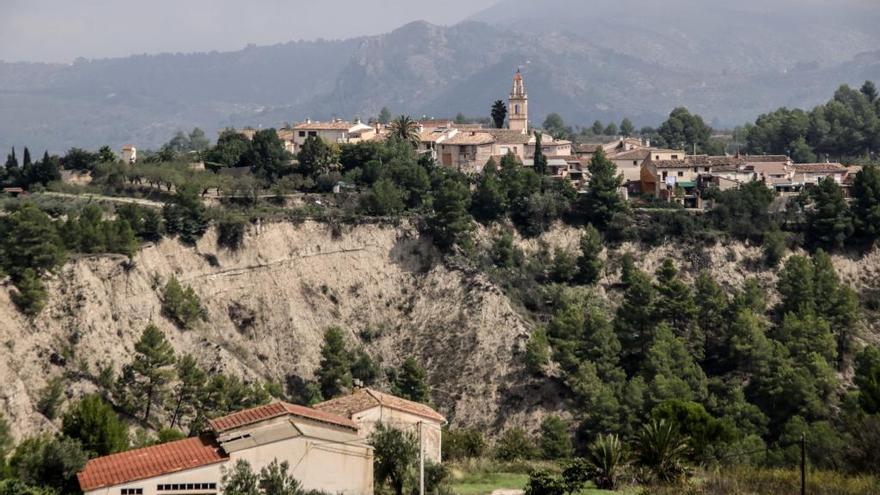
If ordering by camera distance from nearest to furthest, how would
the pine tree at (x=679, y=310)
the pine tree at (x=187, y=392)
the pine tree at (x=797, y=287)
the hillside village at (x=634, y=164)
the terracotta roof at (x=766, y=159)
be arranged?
the pine tree at (x=187, y=392) → the pine tree at (x=679, y=310) → the pine tree at (x=797, y=287) → the hillside village at (x=634, y=164) → the terracotta roof at (x=766, y=159)

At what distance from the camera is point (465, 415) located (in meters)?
62.2

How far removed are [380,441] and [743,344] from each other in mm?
31916

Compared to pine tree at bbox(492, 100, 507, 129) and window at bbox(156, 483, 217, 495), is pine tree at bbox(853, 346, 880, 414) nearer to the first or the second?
window at bbox(156, 483, 217, 495)

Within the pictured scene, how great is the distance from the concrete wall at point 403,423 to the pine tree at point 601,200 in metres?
34.5

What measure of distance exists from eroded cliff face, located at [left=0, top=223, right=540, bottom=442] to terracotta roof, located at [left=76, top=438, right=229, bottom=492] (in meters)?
23.8

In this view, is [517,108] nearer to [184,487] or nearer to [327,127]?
[327,127]

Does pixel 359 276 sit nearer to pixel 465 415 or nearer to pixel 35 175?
pixel 465 415

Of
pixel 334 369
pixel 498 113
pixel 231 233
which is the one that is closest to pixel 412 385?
pixel 334 369

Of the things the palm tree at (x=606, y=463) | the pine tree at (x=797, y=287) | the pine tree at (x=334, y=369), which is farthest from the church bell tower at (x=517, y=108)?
the palm tree at (x=606, y=463)

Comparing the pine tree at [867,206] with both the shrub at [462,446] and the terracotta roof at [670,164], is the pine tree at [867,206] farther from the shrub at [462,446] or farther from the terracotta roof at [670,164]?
the shrub at [462,446]

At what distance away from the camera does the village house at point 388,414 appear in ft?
126

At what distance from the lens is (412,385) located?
2340 inches

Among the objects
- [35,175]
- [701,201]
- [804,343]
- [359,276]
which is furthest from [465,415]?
[35,175]

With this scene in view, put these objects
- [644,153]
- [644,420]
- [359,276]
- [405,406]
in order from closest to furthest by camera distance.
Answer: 1. [405,406]
2. [644,420]
3. [359,276]
4. [644,153]
